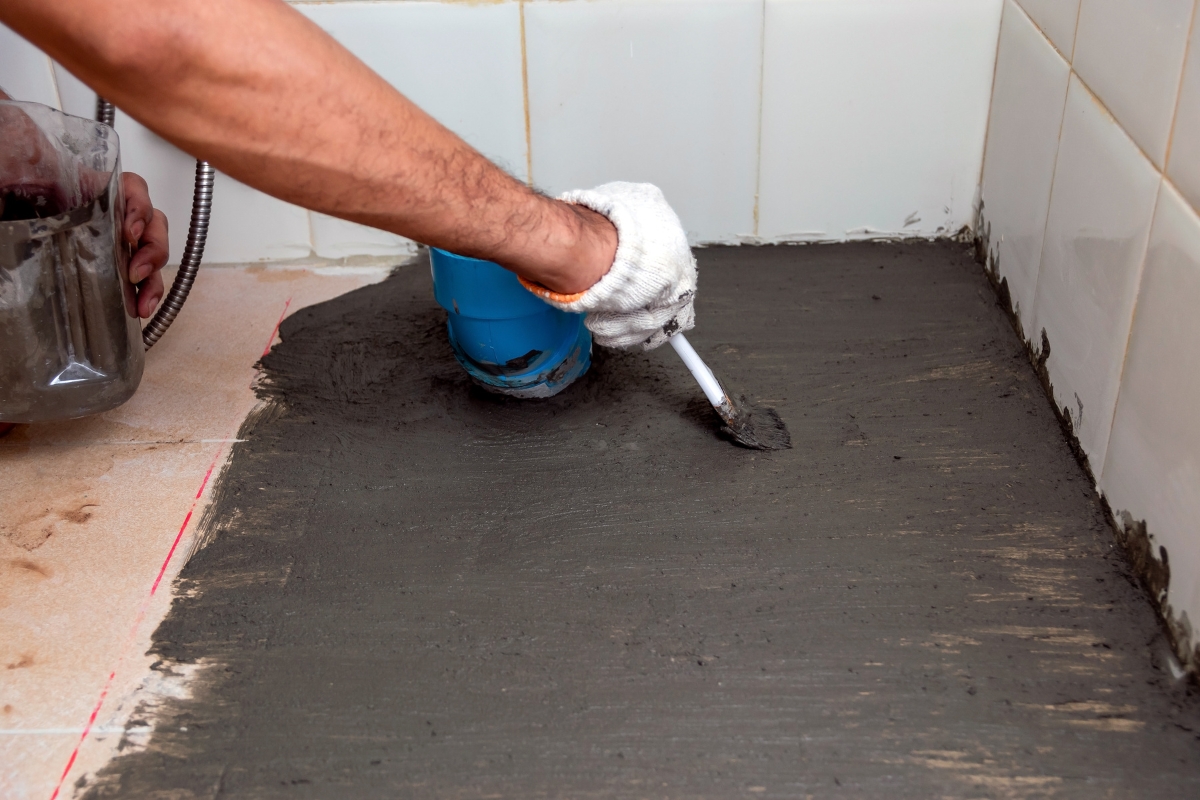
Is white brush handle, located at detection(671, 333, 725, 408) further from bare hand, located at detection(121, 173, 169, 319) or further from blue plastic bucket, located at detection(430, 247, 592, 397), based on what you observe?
bare hand, located at detection(121, 173, 169, 319)

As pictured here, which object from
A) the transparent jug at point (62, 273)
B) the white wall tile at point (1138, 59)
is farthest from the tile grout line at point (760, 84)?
the transparent jug at point (62, 273)

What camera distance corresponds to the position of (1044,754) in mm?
909

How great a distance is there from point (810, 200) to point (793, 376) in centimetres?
47

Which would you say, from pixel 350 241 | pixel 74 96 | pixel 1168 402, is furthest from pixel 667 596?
pixel 74 96

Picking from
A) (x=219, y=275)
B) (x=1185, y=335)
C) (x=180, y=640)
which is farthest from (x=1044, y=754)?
(x=219, y=275)

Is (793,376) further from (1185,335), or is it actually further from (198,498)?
(198,498)

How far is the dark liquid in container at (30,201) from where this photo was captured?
129cm

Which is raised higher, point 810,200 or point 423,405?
point 810,200

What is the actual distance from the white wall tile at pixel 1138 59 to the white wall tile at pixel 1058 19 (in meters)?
0.04

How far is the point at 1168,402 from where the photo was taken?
1022mm

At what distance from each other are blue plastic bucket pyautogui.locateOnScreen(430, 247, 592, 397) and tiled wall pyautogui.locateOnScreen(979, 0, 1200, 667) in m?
0.67

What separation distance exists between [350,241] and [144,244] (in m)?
0.49

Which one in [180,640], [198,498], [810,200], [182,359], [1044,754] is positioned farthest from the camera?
[810,200]

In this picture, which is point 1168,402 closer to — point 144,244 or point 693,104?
point 693,104
